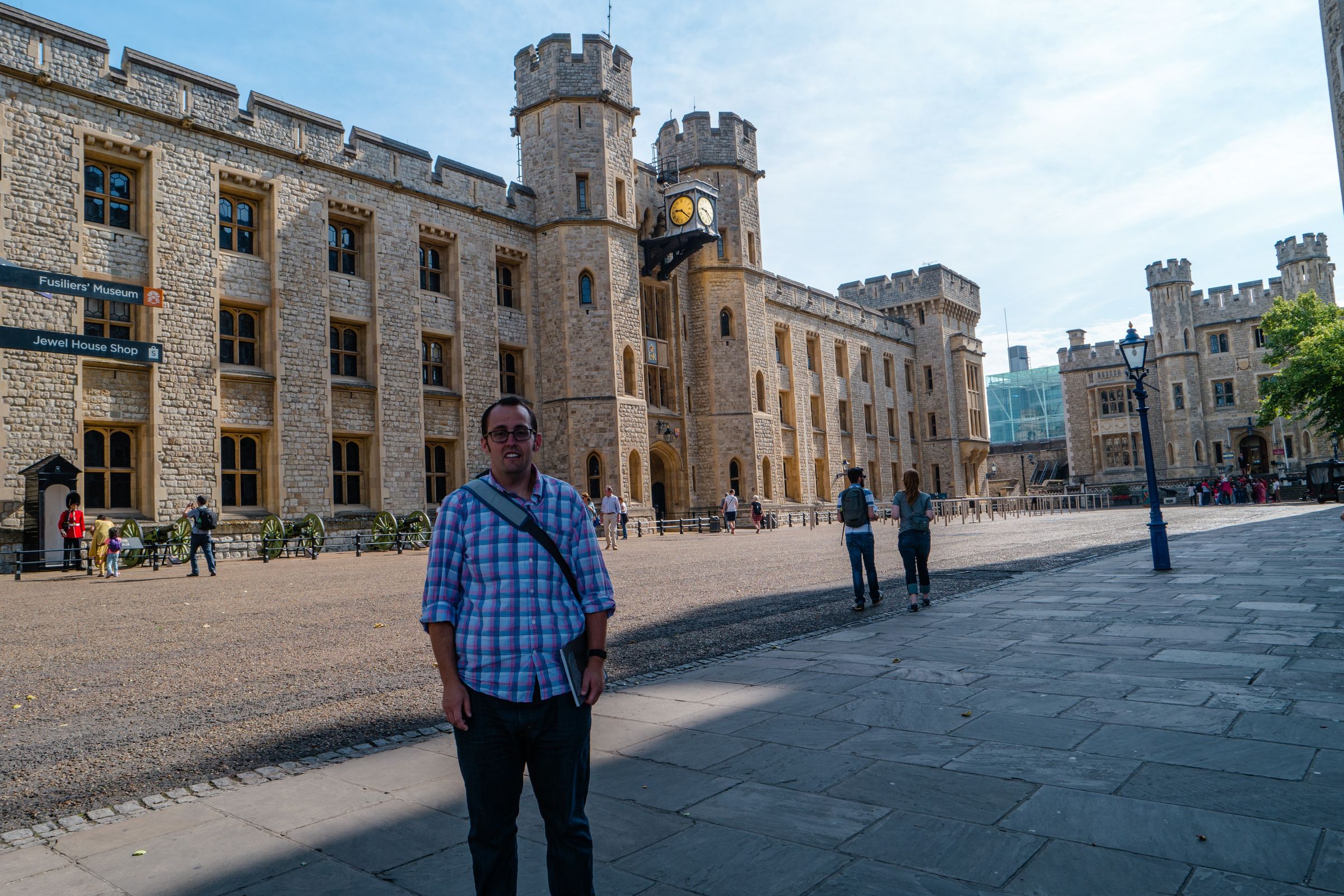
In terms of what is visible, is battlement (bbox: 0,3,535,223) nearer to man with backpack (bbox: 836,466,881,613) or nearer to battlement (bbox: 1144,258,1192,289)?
man with backpack (bbox: 836,466,881,613)

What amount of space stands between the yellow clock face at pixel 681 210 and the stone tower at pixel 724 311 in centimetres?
326

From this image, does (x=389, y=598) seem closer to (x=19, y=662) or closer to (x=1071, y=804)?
(x=19, y=662)

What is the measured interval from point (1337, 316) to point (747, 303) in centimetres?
2750

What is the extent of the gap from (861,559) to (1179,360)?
2027 inches

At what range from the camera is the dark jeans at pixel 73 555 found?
53.5ft

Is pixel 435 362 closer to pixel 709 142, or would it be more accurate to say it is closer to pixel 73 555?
pixel 73 555

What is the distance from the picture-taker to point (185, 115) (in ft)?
65.0

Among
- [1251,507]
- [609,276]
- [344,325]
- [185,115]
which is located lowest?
[1251,507]

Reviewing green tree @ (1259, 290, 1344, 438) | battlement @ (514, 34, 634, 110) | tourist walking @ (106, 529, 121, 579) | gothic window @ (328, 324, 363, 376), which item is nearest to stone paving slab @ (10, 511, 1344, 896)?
tourist walking @ (106, 529, 121, 579)

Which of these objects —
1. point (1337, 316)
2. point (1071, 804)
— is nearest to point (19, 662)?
point (1071, 804)

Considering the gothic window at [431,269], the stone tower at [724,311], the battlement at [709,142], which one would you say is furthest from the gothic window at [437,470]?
the battlement at [709,142]

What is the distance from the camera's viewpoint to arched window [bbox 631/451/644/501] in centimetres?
2908

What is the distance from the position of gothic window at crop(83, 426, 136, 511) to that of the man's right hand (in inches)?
785

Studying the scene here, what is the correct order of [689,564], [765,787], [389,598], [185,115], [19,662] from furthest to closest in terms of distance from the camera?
[185,115] < [689,564] < [389,598] < [19,662] < [765,787]
